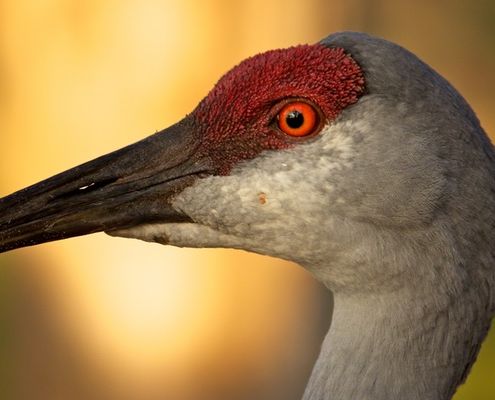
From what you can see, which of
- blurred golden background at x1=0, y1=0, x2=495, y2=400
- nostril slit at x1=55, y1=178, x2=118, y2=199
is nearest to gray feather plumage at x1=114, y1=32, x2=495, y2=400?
nostril slit at x1=55, y1=178, x2=118, y2=199

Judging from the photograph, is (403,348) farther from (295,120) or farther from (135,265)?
(135,265)

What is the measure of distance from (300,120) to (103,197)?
93 centimetres

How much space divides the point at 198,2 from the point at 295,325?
333cm

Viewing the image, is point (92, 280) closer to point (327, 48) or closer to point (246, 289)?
point (246, 289)

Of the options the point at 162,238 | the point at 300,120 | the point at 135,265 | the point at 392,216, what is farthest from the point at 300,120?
the point at 135,265

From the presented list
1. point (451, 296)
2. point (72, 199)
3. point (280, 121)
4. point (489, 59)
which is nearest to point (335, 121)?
point (280, 121)

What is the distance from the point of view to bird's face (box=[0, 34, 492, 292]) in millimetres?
4395

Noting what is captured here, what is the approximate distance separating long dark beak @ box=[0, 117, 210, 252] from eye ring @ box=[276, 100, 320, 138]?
1.34 feet

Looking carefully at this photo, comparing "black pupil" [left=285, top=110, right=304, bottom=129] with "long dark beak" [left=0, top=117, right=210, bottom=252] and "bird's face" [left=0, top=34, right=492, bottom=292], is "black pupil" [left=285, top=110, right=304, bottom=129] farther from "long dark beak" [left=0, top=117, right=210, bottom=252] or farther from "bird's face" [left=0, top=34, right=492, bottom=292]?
"long dark beak" [left=0, top=117, right=210, bottom=252]

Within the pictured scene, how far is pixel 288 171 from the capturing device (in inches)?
174

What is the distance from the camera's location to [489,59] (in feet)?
51.3

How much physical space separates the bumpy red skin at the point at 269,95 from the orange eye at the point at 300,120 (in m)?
0.03

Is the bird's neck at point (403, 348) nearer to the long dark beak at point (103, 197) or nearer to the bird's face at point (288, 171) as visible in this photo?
the bird's face at point (288, 171)

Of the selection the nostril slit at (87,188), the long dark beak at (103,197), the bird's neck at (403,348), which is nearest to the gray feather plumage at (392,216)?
the bird's neck at (403,348)
